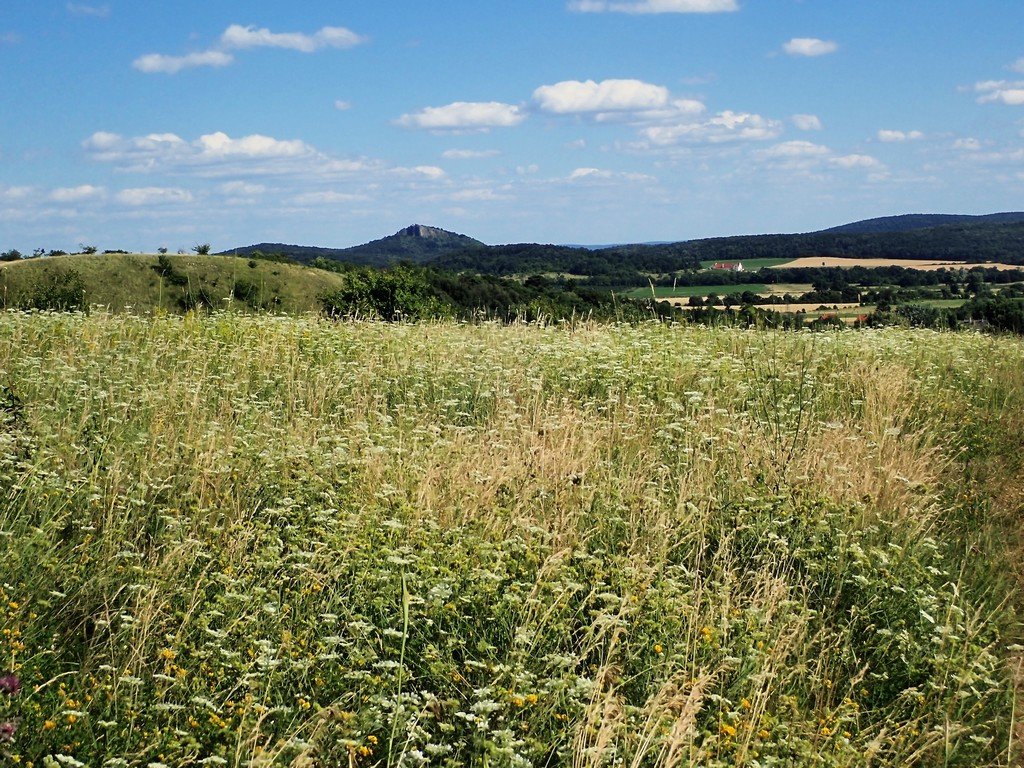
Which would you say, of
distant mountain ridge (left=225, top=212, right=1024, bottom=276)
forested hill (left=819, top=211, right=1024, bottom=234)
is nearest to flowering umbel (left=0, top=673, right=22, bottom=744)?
distant mountain ridge (left=225, top=212, right=1024, bottom=276)

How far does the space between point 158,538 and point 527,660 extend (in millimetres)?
2410

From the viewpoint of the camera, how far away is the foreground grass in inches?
129

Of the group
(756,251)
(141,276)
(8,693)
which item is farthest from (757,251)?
(8,693)

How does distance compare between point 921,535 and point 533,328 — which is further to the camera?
point 533,328

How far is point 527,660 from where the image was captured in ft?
12.3

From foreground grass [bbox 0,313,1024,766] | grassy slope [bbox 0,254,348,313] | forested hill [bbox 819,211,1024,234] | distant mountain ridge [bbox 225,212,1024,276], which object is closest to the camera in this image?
foreground grass [bbox 0,313,1024,766]

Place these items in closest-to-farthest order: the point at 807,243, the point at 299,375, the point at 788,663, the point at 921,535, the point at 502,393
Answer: the point at 788,663 → the point at 921,535 → the point at 502,393 → the point at 299,375 → the point at 807,243

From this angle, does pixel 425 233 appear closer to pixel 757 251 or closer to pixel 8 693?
pixel 757 251

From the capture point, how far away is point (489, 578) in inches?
155

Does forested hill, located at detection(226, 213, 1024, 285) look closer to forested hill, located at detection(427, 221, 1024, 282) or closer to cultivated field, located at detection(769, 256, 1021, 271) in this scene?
forested hill, located at detection(427, 221, 1024, 282)

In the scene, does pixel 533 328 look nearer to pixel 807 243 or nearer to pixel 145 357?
pixel 145 357

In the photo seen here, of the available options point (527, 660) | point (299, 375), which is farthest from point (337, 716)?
point (299, 375)

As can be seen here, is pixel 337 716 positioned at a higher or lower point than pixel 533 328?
lower

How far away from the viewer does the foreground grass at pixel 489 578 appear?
3.27 metres
